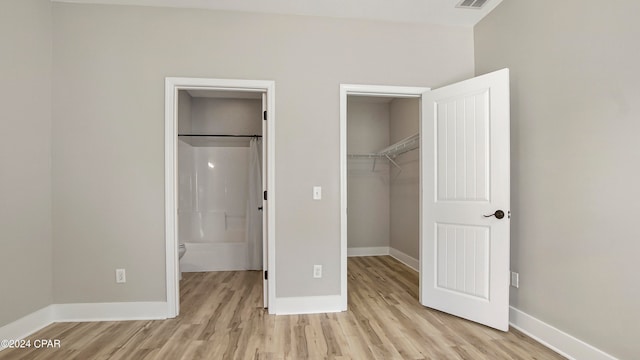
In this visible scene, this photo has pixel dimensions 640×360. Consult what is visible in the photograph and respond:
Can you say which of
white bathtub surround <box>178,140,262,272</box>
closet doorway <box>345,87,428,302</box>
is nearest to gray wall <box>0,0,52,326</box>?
white bathtub surround <box>178,140,262,272</box>

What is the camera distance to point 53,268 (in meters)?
2.51

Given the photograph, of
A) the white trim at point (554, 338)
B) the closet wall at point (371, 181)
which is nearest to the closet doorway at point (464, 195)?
the white trim at point (554, 338)

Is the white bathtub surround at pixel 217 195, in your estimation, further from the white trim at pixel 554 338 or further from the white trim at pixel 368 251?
the white trim at pixel 554 338

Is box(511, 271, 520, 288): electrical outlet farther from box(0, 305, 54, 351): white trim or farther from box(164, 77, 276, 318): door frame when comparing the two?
box(0, 305, 54, 351): white trim

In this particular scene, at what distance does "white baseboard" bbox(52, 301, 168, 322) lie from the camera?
2506 millimetres

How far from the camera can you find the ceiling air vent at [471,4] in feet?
8.16

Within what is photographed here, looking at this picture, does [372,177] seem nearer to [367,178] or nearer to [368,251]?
[367,178]

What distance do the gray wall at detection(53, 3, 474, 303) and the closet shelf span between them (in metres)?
1.42

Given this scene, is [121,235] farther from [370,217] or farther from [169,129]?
[370,217]

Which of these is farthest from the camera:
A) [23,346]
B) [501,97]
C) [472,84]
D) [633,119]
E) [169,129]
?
[169,129]

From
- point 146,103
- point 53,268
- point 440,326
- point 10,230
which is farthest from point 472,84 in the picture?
point 53,268

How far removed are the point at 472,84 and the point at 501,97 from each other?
0.26 m

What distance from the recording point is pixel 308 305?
2.67 metres

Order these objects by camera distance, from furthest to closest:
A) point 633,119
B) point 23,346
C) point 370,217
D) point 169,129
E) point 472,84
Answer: point 370,217, point 169,129, point 472,84, point 23,346, point 633,119
